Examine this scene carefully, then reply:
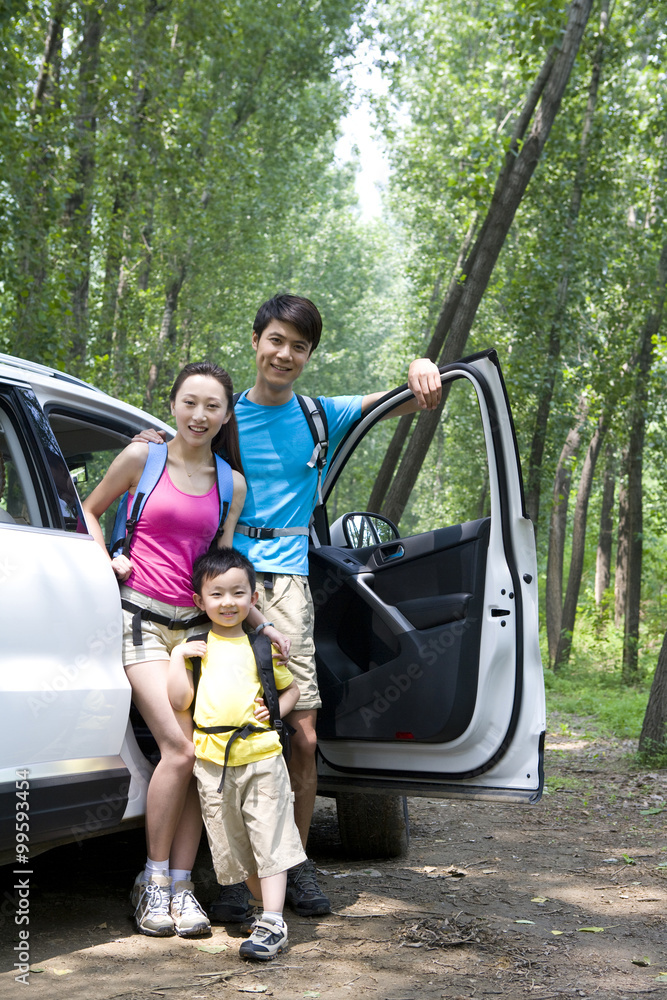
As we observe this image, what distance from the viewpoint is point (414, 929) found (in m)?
3.39

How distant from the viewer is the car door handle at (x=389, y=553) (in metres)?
3.94

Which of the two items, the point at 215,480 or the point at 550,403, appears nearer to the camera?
the point at 215,480

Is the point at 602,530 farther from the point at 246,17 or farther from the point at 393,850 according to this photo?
the point at 393,850

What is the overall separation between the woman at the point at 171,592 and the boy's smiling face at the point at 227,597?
0.44 feet

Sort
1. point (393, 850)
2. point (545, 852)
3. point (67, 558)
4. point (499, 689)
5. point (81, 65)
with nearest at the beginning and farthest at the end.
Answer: point (67, 558), point (499, 689), point (393, 850), point (545, 852), point (81, 65)

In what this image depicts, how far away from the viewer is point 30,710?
2684mm

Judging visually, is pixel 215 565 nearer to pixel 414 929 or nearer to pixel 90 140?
pixel 414 929

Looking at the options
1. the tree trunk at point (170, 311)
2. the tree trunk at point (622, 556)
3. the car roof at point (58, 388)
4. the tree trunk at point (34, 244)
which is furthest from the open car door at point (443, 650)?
the tree trunk at point (170, 311)

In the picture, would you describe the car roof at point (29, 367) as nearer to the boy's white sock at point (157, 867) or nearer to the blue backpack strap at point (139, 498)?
the blue backpack strap at point (139, 498)

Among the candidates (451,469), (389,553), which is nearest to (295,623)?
(389,553)

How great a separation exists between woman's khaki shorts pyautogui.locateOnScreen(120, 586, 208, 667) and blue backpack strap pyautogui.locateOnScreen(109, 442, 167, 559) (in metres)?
0.18

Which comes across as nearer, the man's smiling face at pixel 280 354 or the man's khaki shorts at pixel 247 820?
the man's khaki shorts at pixel 247 820

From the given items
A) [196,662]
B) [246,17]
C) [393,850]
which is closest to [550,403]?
[246,17]

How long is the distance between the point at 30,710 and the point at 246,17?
19844 millimetres
